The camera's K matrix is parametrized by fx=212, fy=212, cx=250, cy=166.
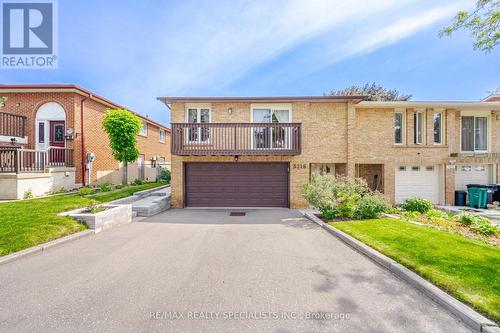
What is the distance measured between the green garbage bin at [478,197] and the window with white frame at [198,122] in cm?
1347

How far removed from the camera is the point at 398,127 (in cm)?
1143

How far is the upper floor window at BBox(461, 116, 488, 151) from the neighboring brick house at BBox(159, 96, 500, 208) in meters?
0.05

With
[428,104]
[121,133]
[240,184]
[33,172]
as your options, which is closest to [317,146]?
[240,184]

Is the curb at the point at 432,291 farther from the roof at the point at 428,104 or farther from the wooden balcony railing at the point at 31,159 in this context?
the wooden balcony railing at the point at 31,159

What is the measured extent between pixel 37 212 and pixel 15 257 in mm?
2975

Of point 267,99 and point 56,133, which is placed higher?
point 267,99

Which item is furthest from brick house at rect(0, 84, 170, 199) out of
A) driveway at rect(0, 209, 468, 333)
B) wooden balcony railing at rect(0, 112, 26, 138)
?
driveway at rect(0, 209, 468, 333)

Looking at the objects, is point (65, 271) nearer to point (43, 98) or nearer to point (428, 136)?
point (43, 98)

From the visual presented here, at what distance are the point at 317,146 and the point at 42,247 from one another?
1038 cm

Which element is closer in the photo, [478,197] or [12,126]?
[478,197]

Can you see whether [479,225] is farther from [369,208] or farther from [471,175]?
[471,175]

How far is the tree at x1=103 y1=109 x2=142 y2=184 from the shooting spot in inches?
470

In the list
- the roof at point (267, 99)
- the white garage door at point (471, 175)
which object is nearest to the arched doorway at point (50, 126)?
the roof at point (267, 99)

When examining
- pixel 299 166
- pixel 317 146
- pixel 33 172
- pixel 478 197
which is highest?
pixel 317 146
